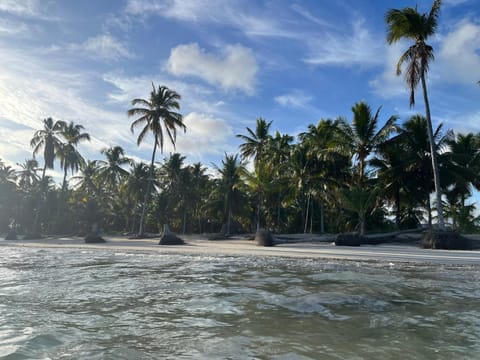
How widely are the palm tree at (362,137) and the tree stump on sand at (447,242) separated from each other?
7.65 meters

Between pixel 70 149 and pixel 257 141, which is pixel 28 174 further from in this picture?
pixel 257 141

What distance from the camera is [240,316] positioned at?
4.76m

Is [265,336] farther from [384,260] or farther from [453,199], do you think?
[453,199]

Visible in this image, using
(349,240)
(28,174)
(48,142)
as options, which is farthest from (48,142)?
(349,240)

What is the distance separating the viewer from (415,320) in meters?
4.59

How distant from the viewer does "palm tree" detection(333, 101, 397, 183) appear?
71.1 feet

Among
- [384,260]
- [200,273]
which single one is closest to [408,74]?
[384,260]

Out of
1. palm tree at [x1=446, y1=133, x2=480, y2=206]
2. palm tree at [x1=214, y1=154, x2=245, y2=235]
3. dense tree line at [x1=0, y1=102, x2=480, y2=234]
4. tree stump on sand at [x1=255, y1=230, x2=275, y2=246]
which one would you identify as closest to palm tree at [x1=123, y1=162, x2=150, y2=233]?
dense tree line at [x1=0, y1=102, x2=480, y2=234]

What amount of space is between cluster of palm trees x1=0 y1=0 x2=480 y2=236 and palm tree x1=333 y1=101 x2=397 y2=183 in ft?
0.21

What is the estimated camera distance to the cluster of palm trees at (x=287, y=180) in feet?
68.6

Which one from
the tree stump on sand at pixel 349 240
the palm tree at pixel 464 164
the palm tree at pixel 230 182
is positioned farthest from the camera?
the palm tree at pixel 230 182

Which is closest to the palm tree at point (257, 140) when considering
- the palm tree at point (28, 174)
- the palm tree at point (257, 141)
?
the palm tree at point (257, 141)

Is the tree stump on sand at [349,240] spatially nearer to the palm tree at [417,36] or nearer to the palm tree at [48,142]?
the palm tree at [417,36]

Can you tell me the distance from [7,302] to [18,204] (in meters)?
42.4
